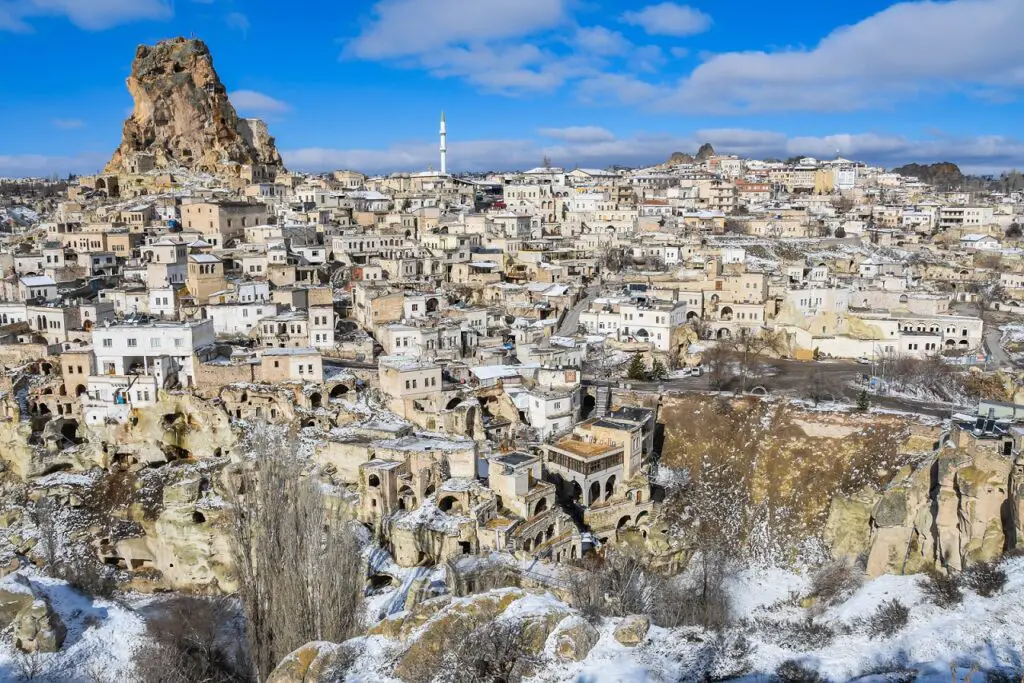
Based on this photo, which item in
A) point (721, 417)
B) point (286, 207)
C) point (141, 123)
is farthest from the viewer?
point (141, 123)

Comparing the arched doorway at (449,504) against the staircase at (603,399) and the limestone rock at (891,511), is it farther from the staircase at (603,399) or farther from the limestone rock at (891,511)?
the limestone rock at (891,511)

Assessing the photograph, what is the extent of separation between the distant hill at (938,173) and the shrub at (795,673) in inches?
6062

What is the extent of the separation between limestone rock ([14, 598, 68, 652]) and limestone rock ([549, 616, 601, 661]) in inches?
616

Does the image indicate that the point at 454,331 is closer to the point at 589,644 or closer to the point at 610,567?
the point at 610,567

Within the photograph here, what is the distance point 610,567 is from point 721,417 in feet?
44.1

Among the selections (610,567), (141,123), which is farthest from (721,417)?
(141,123)

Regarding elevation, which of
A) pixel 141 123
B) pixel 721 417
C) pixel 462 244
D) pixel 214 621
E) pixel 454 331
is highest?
pixel 141 123

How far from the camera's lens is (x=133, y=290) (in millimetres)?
45000

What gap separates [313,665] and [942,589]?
1699 cm

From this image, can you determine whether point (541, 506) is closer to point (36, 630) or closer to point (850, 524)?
point (850, 524)

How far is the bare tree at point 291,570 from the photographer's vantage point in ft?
69.1

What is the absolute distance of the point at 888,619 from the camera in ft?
67.4

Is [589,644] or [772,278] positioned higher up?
[772,278]

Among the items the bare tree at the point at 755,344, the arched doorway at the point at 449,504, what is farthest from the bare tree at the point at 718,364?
the arched doorway at the point at 449,504
